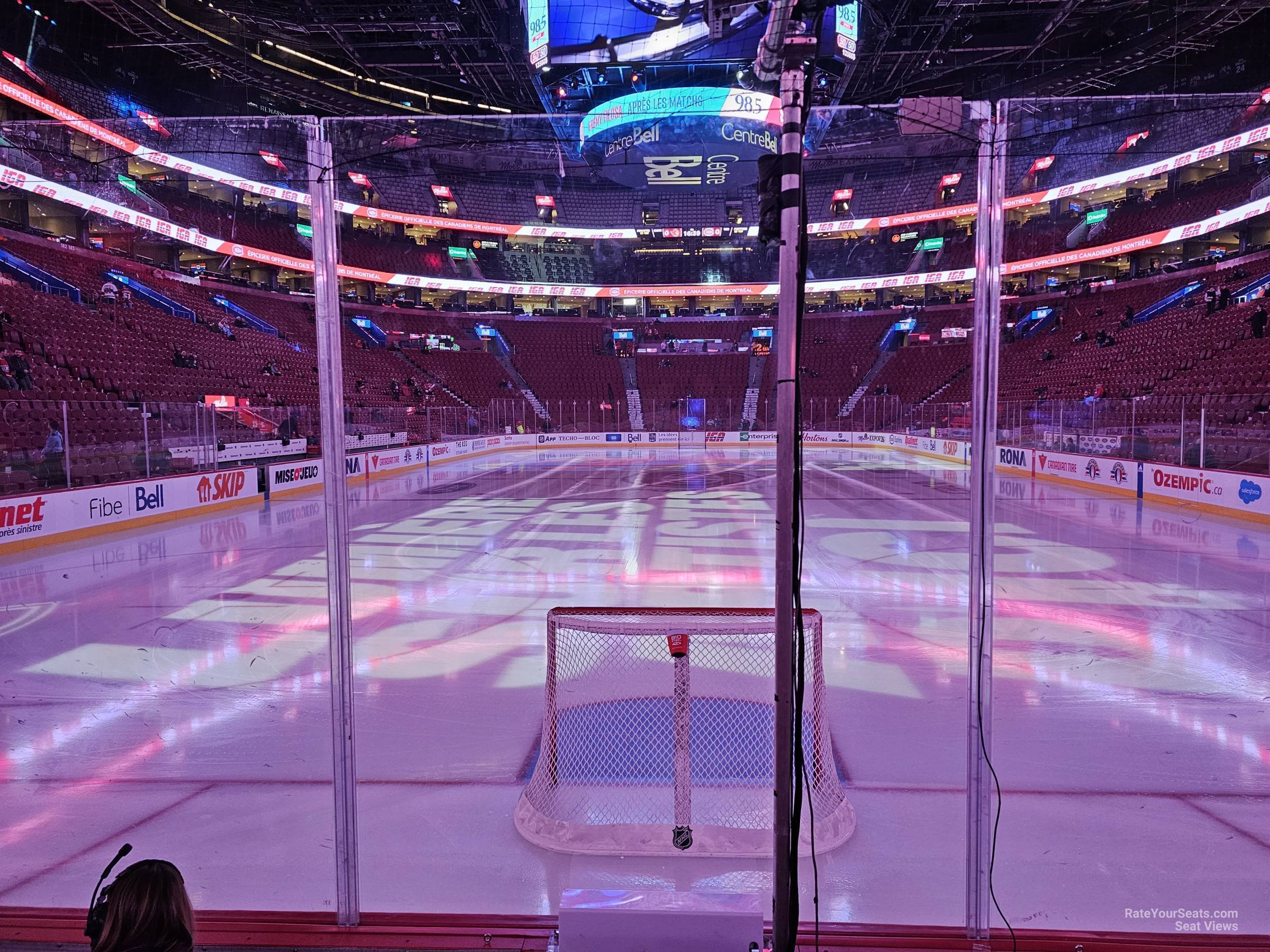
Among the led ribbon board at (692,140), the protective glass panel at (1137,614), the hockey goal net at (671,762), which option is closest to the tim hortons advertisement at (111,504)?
the led ribbon board at (692,140)

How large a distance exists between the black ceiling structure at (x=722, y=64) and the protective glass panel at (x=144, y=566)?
188 inches

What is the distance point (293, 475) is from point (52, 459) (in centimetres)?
744

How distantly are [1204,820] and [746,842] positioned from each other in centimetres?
226

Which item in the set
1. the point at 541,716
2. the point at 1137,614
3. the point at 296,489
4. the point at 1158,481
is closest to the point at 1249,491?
the point at 1158,481

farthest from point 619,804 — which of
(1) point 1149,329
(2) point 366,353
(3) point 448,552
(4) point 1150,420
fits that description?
(2) point 366,353

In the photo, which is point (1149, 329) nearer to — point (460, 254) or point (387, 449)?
point (387, 449)

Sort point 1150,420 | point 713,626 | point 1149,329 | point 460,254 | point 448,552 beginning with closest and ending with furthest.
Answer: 1. point 713,626
2. point 448,552
3. point 1150,420
4. point 1149,329
5. point 460,254

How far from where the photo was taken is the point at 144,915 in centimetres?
170

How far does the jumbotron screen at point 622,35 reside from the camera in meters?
20.4

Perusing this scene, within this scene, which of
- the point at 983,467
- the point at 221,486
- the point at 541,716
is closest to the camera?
the point at 983,467

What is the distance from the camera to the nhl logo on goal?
128 inches

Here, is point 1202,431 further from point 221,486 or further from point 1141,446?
point 221,486

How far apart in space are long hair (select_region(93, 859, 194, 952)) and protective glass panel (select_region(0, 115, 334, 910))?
4.70 feet

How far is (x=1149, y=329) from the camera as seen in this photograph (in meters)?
29.6
